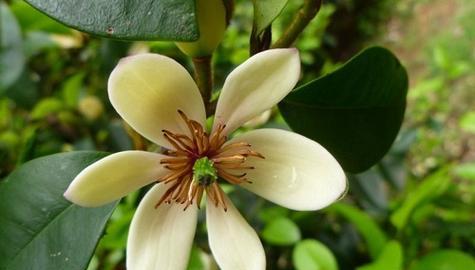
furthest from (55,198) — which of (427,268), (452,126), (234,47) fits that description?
(452,126)

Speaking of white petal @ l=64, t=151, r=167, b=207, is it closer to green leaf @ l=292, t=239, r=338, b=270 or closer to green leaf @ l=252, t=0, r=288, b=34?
green leaf @ l=252, t=0, r=288, b=34

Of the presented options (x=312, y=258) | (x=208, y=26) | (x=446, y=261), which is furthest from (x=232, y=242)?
(x=446, y=261)

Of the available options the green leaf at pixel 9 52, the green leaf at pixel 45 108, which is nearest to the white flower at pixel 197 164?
the green leaf at pixel 9 52

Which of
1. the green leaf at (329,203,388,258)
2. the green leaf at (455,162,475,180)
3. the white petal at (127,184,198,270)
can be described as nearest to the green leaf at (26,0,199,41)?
the white petal at (127,184,198,270)

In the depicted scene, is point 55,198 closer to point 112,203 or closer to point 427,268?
point 112,203

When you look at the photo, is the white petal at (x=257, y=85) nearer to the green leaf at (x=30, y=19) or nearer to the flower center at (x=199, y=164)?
the flower center at (x=199, y=164)

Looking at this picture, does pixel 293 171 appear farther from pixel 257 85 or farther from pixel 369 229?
pixel 369 229

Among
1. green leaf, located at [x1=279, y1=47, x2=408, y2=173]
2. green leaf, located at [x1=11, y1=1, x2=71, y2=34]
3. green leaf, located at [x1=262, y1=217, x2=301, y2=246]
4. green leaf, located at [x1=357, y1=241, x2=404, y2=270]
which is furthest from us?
green leaf, located at [x1=11, y1=1, x2=71, y2=34]
